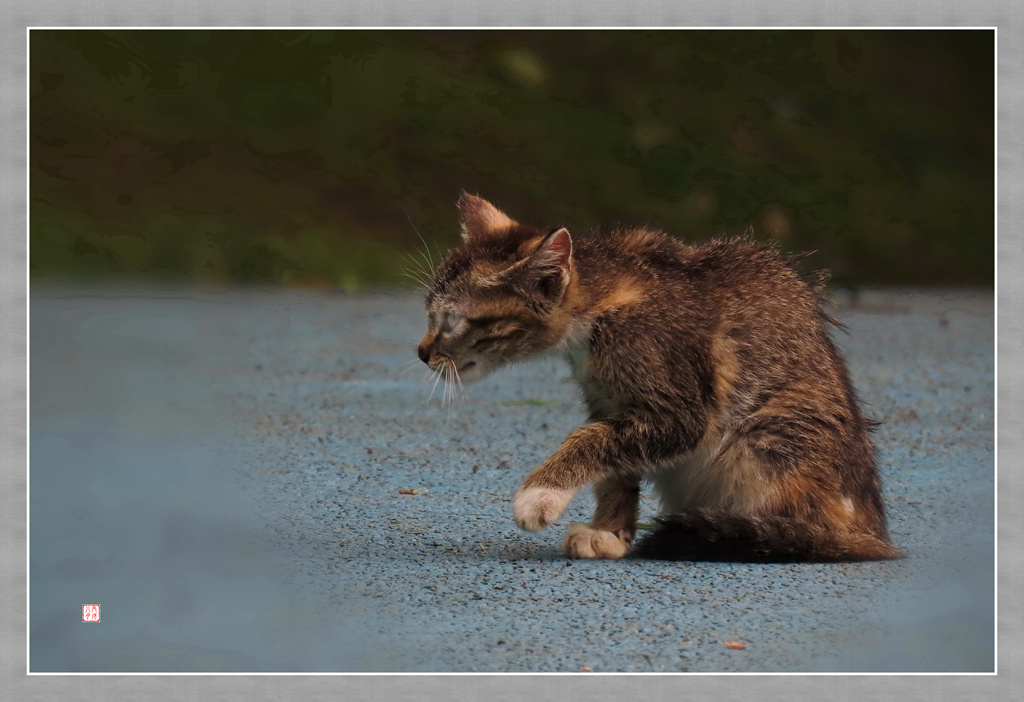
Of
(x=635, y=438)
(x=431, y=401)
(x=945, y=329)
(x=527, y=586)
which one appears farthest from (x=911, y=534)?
(x=945, y=329)

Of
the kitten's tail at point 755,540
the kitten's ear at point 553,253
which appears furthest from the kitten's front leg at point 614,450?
the kitten's ear at point 553,253

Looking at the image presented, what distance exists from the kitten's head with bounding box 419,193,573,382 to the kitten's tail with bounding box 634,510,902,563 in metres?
0.75

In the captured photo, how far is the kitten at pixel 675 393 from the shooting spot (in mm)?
3887

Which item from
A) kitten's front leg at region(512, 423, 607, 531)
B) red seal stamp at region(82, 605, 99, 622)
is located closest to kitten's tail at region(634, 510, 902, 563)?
kitten's front leg at region(512, 423, 607, 531)

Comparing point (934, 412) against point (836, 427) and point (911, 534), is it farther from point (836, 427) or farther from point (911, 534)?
point (836, 427)

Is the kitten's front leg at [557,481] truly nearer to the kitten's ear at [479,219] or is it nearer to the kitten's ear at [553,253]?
the kitten's ear at [553,253]

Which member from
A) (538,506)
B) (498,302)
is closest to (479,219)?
(498,302)

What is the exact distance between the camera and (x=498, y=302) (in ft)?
13.1

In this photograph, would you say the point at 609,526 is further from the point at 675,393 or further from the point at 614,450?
the point at 675,393

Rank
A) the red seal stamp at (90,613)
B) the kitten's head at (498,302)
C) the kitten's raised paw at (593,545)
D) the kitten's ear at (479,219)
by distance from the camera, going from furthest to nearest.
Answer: the kitten's ear at (479,219)
the kitten's raised paw at (593,545)
the kitten's head at (498,302)
the red seal stamp at (90,613)

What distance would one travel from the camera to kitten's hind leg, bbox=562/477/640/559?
4074mm

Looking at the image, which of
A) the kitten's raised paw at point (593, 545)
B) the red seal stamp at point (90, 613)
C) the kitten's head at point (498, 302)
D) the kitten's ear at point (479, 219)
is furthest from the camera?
the kitten's ear at point (479, 219)

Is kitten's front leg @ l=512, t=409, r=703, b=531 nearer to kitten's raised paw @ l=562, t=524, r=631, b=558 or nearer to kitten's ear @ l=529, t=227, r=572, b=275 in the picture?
kitten's raised paw @ l=562, t=524, r=631, b=558

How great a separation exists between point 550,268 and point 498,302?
0.22 m
